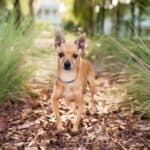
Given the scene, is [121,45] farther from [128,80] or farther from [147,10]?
[147,10]

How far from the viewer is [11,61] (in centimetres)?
642

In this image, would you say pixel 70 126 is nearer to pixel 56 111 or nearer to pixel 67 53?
pixel 56 111

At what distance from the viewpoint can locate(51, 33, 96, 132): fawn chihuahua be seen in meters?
5.21

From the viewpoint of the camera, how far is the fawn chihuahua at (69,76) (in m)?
5.21

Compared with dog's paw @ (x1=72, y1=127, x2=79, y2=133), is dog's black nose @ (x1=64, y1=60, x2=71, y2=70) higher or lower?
higher

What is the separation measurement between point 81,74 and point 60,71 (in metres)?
0.36

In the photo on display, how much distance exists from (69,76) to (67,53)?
347 mm

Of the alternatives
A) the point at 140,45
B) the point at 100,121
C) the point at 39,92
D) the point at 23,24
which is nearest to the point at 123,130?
the point at 100,121

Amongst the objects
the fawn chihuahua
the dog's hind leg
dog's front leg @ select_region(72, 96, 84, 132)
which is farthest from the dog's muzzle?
the dog's hind leg

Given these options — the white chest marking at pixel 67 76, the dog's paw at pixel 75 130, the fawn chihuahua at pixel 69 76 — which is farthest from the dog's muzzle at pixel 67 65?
the dog's paw at pixel 75 130

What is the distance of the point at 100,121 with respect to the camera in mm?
5859

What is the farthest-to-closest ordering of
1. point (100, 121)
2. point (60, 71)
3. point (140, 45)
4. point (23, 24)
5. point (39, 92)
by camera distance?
point (23, 24)
point (39, 92)
point (140, 45)
point (100, 121)
point (60, 71)

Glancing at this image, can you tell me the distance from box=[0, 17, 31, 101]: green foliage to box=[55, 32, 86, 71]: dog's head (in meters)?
1.16

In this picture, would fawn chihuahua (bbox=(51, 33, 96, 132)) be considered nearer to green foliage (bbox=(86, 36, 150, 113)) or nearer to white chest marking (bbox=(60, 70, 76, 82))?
white chest marking (bbox=(60, 70, 76, 82))
